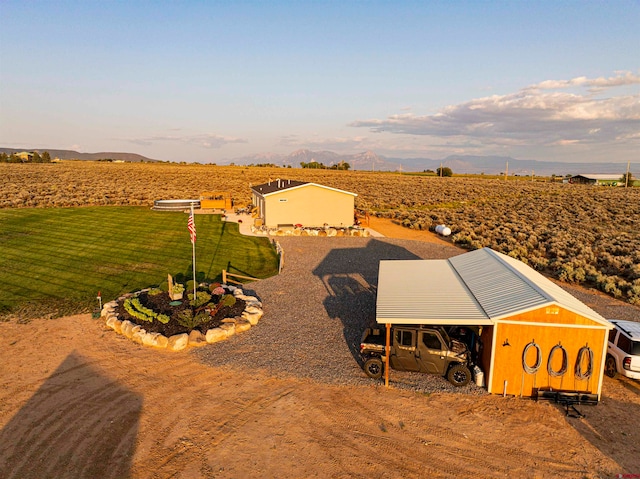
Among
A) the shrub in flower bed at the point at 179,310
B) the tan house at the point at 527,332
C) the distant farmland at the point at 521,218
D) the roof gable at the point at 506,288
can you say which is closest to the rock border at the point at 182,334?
the shrub in flower bed at the point at 179,310

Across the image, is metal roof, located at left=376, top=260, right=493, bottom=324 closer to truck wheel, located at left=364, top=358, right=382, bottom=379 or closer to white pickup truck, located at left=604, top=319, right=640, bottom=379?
truck wheel, located at left=364, top=358, right=382, bottom=379

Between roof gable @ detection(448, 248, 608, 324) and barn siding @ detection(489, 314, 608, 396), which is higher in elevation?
roof gable @ detection(448, 248, 608, 324)

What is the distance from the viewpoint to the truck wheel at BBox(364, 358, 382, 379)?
11547mm

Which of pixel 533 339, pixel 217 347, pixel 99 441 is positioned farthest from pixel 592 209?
pixel 99 441

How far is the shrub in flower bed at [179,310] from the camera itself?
14.0 m

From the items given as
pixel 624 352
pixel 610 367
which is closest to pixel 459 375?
pixel 610 367

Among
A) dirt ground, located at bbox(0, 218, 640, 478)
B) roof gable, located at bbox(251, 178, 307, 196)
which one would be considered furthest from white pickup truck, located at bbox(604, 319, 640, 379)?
roof gable, located at bbox(251, 178, 307, 196)

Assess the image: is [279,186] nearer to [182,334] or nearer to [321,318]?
[321,318]

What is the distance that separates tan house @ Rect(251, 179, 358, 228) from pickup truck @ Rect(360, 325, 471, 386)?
21.4 metres

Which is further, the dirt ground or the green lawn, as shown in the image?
the green lawn

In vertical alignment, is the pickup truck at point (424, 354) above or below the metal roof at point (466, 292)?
below

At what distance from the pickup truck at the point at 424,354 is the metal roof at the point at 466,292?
2.62 feet

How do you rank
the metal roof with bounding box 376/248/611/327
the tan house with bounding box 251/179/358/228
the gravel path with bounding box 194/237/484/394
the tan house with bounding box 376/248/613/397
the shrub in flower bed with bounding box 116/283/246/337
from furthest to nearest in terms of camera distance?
1. the tan house with bounding box 251/179/358/228
2. the shrub in flower bed with bounding box 116/283/246/337
3. the gravel path with bounding box 194/237/484/394
4. the metal roof with bounding box 376/248/611/327
5. the tan house with bounding box 376/248/613/397

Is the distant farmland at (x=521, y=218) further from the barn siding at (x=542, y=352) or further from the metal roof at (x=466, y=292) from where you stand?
the barn siding at (x=542, y=352)
